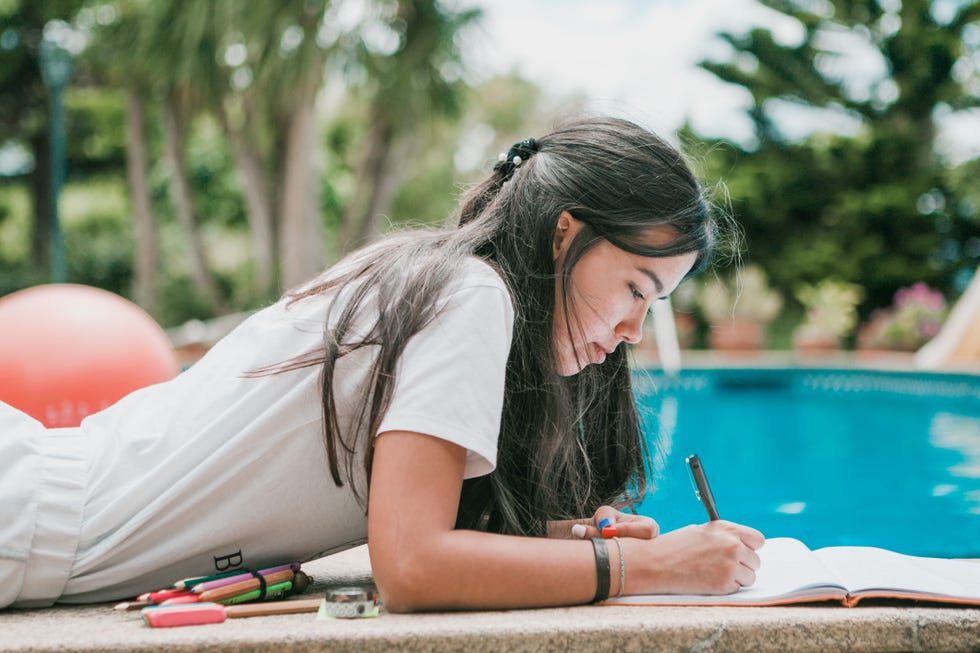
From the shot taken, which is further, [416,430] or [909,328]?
[909,328]

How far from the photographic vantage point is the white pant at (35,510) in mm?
1443

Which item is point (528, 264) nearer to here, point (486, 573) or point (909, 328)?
point (486, 573)

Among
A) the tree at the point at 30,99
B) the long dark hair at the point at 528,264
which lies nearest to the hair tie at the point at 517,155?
the long dark hair at the point at 528,264

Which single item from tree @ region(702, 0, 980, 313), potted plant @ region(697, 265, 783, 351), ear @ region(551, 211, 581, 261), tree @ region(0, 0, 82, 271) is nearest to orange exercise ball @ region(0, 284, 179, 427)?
ear @ region(551, 211, 581, 261)

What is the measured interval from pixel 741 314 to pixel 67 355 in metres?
12.8

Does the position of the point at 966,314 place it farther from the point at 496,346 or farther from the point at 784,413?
the point at 496,346

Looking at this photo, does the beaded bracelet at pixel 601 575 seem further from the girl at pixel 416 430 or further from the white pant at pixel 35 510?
the white pant at pixel 35 510

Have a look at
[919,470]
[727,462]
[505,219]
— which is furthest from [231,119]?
[505,219]

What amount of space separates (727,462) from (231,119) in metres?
9.59

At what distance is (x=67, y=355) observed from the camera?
3.75m

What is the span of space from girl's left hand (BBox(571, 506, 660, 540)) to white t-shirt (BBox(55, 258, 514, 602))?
1.31ft

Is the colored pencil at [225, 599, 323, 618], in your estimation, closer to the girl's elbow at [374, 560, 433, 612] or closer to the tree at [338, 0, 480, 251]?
the girl's elbow at [374, 560, 433, 612]

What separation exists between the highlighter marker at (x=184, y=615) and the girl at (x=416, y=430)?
15 cm

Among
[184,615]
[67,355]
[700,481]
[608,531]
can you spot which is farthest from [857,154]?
[184,615]
